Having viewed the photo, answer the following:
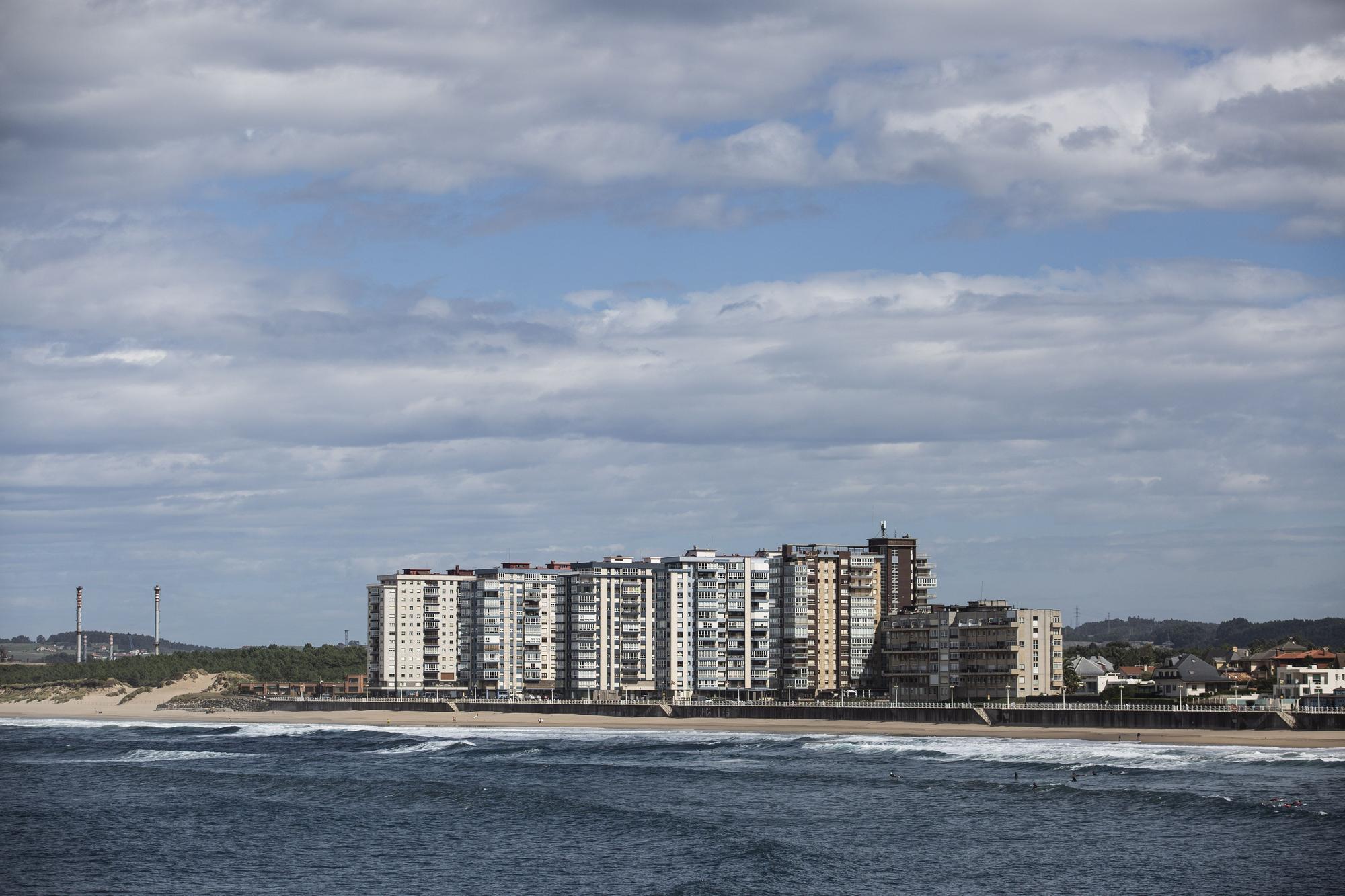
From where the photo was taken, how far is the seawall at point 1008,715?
430 feet

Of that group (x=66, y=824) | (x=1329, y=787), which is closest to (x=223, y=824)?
(x=66, y=824)

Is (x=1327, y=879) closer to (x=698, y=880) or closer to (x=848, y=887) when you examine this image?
(x=848, y=887)

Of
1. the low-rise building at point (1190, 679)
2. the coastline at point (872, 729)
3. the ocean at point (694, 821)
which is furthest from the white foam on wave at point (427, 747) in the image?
the low-rise building at point (1190, 679)

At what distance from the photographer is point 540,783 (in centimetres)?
11512

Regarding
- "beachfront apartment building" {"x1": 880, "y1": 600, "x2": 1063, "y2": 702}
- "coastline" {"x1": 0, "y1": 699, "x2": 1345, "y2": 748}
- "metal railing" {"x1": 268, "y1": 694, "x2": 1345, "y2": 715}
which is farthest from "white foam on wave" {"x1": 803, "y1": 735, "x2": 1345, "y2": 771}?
"beachfront apartment building" {"x1": 880, "y1": 600, "x2": 1063, "y2": 702}

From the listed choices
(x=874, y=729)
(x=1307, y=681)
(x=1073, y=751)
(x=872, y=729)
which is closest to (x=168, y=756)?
(x=872, y=729)

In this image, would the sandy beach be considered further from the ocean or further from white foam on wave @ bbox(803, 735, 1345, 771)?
the ocean

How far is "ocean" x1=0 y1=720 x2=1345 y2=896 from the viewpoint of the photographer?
236 feet

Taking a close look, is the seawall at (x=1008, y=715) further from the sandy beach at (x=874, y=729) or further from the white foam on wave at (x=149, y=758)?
the white foam on wave at (x=149, y=758)

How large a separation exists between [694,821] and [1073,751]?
47.2 m

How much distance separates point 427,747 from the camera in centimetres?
15475

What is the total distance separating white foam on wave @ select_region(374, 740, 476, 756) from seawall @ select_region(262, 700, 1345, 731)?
32760mm

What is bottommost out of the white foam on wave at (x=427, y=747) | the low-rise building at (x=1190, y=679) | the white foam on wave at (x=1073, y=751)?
the white foam on wave at (x=427, y=747)

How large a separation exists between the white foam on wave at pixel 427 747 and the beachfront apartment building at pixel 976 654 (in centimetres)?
5152
